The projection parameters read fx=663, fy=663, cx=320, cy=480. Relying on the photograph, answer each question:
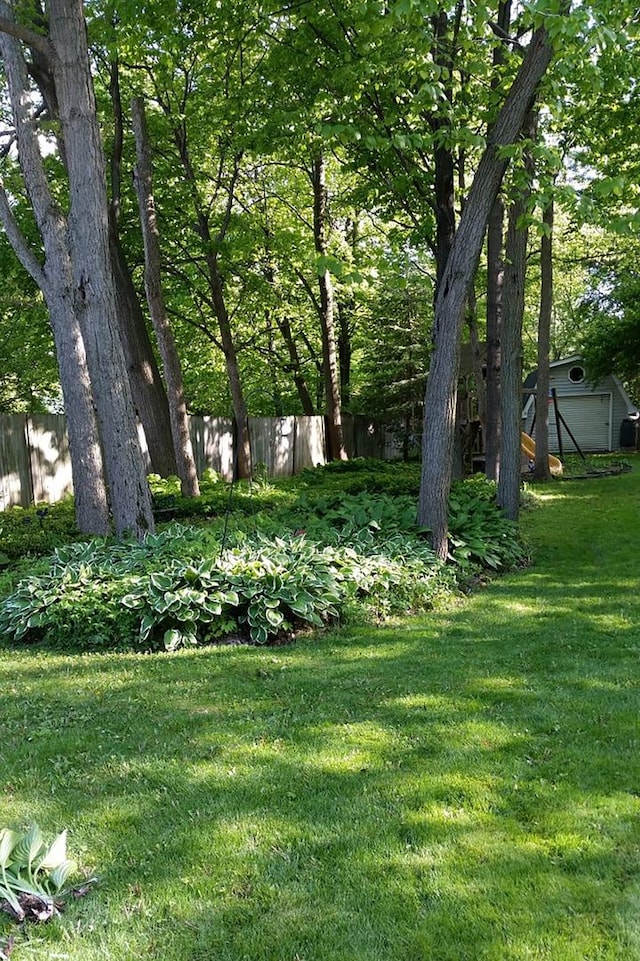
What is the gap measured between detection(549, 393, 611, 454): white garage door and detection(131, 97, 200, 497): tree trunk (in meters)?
17.0

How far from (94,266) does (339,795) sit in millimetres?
5332

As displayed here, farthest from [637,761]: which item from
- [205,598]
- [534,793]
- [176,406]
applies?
[176,406]

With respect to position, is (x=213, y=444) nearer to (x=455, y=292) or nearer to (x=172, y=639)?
(x=455, y=292)

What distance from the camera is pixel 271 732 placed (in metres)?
3.29

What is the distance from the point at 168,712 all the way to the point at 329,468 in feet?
36.6

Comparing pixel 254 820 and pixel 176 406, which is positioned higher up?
pixel 176 406

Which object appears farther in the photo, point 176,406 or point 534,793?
point 176,406

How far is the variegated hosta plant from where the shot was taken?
2.02m

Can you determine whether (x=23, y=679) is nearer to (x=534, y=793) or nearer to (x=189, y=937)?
(x=189, y=937)

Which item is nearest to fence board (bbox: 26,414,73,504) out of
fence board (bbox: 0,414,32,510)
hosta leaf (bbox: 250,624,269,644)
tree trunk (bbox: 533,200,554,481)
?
fence board (bbox: 0,414,32,510)

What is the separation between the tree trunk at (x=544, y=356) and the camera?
523 inches

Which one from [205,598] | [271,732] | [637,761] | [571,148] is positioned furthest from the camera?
[571,148]

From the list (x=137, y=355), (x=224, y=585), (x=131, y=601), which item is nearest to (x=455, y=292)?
(x=224, y=585)

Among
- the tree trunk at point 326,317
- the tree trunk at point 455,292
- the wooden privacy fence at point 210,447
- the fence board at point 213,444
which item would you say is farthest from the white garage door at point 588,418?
the tree trunk at point 455,292
